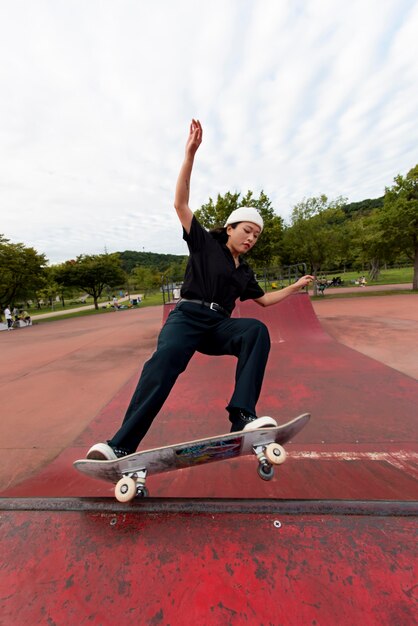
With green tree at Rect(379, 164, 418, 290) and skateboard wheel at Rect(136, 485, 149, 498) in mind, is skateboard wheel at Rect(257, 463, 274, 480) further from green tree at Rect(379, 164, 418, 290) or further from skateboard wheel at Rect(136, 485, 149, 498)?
green tree at Rect(379, 164, 418, 290)

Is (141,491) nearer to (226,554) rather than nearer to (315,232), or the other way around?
(226,554)

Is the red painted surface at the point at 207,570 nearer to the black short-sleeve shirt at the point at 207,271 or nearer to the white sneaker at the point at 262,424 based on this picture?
the white sneaker at the point at 262,424

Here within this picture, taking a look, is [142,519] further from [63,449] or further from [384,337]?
[384,337]

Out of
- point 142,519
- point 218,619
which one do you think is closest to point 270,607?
point 218,619

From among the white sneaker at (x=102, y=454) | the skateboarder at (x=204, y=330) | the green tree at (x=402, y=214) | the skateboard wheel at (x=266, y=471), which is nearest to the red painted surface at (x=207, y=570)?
the skateboard wheel at (x=266, y=471)

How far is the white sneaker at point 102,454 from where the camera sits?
159 cm

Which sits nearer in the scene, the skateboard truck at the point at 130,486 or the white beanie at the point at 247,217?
the skateboard truck at the point at 130,486

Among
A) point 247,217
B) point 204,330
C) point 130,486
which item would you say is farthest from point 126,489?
point 247,217

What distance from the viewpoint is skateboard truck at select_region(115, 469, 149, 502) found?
1.45 m

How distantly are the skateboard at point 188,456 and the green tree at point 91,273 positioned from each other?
26.1m

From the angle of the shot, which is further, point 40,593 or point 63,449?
point 63,449

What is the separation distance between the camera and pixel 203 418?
3297mm

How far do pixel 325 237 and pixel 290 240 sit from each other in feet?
7.05

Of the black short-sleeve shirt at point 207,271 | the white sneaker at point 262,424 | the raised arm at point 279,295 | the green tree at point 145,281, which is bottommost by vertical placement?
the green tree at point 145,281
